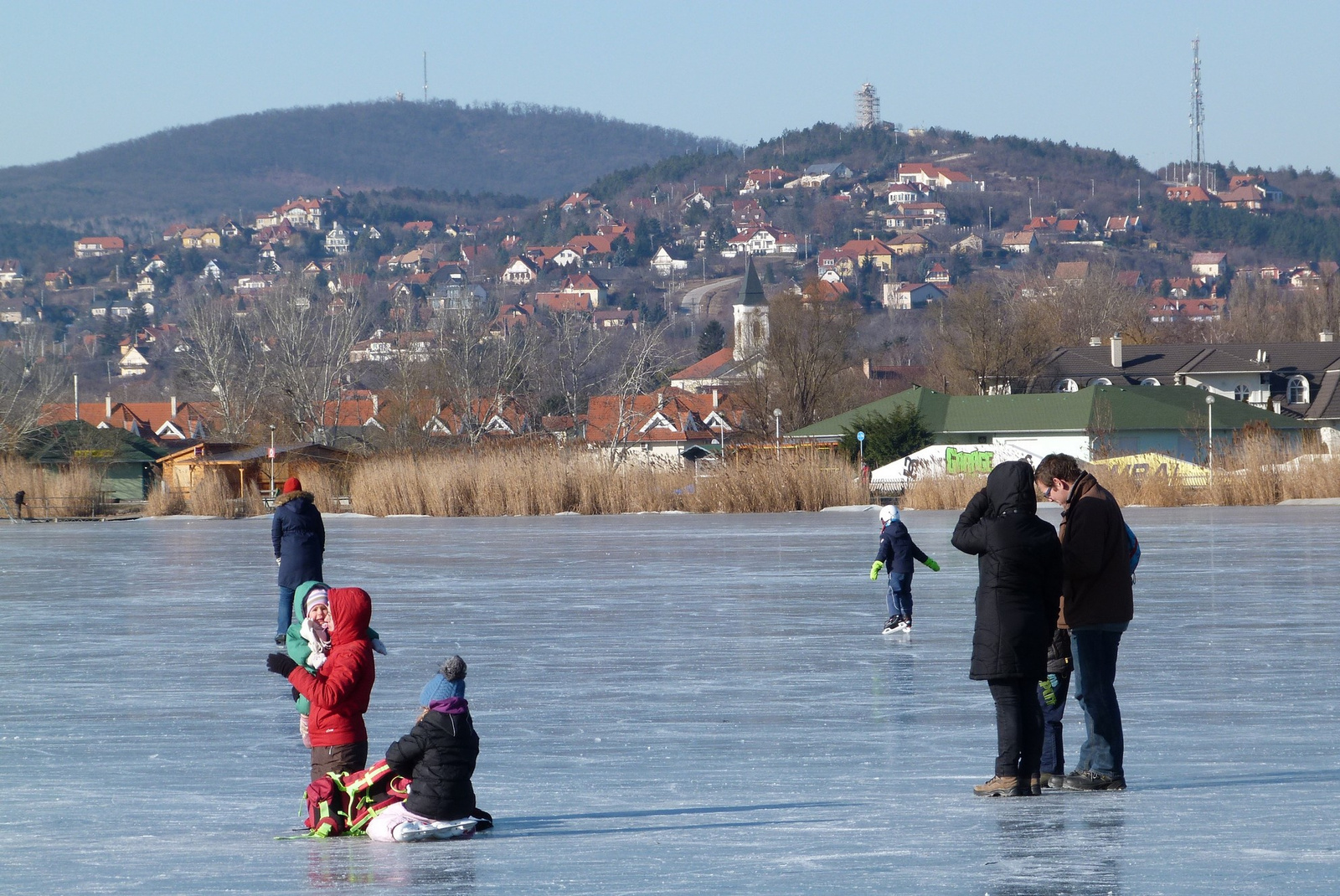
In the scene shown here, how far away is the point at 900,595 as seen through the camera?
12852mm

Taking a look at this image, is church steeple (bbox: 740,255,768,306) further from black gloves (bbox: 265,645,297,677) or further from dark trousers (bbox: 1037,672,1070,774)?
black gloves (bbox: 265,645,297,677)

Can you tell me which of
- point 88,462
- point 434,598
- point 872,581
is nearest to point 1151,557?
point 872,581

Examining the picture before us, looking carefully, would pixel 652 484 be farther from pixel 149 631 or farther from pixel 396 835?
pixel 396 835

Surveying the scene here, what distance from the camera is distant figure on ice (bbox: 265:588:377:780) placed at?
621cm

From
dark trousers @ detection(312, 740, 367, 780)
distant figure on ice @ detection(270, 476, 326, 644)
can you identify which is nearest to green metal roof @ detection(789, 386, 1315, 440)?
distant figure on ice @ detection(270, 476, 326, 644)

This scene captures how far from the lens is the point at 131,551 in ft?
83.8

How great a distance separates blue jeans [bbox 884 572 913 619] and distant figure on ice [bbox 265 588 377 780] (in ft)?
22.9

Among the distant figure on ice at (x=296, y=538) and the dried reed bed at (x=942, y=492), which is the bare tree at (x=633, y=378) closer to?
the dried reed bed at (x=942, y=492)

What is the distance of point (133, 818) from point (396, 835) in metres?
1.14

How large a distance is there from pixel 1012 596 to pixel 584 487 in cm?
3178

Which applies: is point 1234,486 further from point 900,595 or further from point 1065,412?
point 900,595

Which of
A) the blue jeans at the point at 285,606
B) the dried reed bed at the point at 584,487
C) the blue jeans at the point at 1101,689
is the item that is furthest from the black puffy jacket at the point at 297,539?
the dried reed bed at the point at 584,487

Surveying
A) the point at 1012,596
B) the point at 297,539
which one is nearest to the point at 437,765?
the point at 1012,596

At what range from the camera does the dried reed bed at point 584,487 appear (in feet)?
122
